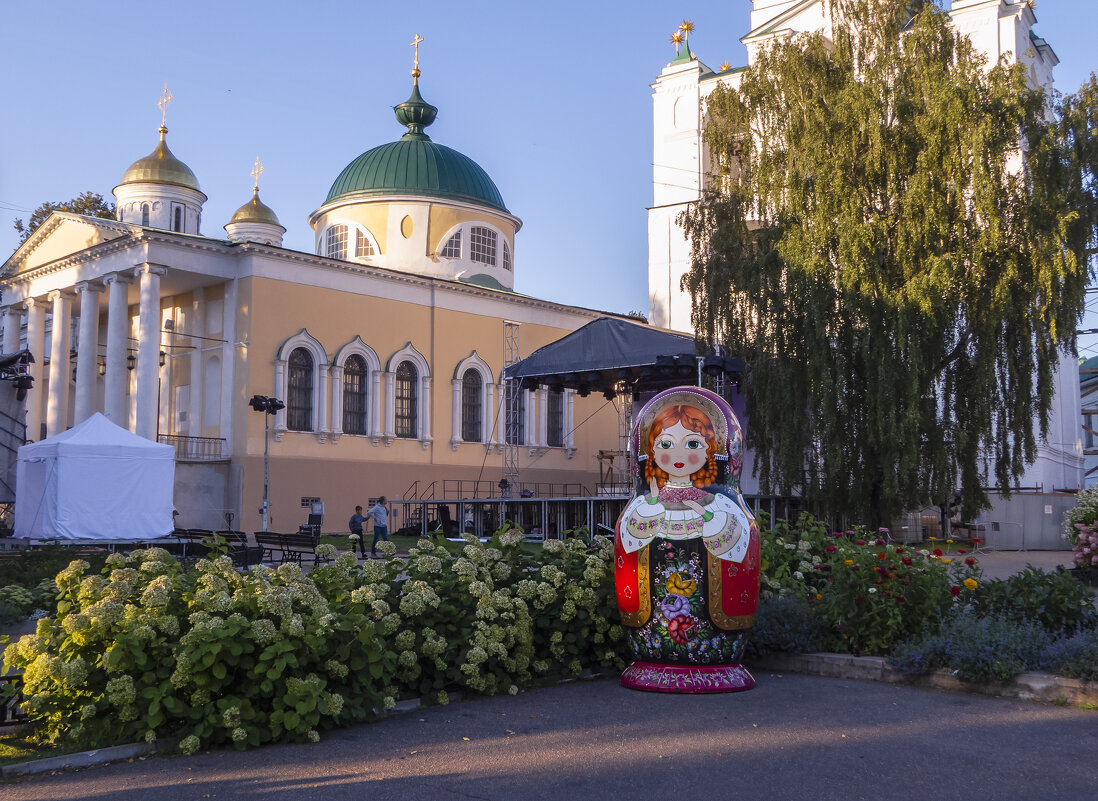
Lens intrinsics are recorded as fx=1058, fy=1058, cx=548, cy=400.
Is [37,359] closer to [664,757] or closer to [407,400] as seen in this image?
[407,400]

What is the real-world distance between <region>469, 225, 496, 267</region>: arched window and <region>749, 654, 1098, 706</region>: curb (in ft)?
117

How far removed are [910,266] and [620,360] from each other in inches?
351

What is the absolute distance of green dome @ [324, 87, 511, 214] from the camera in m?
42.6

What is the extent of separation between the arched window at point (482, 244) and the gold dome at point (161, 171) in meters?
12.2

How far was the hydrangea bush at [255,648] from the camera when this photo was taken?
249 inches

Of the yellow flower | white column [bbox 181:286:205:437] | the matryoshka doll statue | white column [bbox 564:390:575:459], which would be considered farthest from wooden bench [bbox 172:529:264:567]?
white column [bbox 564:390:575:459]

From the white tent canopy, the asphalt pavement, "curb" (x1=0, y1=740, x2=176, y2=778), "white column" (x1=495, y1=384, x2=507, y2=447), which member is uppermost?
"white column" (x1=495, y1=384, x2=507, y2=447)

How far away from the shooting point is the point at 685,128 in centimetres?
3541

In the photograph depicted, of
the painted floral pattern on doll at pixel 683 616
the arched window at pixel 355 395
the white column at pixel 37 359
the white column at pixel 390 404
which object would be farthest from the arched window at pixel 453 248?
the painted floral pattern on doll at pixel 683 616

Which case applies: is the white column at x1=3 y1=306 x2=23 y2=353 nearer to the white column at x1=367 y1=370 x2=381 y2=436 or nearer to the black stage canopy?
the white column at x1=367 y1=370 x2=381 y2=436

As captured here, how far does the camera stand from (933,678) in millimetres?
8180

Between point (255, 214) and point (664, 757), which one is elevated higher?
point (255, 214)

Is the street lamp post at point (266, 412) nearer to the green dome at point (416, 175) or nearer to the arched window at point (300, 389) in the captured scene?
the arched window at point (300, 389)

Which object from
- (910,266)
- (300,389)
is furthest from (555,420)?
(910,266)
